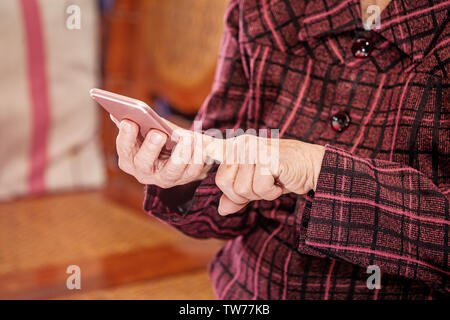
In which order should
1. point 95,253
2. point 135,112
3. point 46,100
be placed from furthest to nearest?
point 46,100 < point 95,253 < point 135,112

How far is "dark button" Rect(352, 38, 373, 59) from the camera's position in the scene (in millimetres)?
639

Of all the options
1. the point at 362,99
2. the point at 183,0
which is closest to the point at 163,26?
the point at 183,0

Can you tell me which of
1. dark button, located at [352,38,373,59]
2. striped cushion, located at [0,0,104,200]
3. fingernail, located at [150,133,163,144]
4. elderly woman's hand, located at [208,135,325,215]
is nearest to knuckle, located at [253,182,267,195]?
elderly woman's hand, located at [208,135,325,215]

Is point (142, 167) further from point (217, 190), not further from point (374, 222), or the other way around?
point (374, 222)

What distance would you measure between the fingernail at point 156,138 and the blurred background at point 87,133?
0.42m

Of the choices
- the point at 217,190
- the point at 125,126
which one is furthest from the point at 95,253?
the point at 125,126

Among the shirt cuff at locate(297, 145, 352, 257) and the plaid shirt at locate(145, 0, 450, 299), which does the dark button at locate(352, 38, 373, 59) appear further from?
the shirt cuff at locate(297, 145, 352, 257)

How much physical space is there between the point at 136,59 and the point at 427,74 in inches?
42.5

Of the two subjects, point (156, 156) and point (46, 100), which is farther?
point (46, 100)

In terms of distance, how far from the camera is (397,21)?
0.61 m

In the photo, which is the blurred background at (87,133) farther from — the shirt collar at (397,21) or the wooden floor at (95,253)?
the shirt collar at (397,21)

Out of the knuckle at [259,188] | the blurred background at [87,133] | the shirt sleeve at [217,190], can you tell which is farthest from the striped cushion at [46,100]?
the knuckle at [259,188]

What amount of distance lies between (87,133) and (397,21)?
113cm

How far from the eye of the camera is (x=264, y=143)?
52 centimetres
